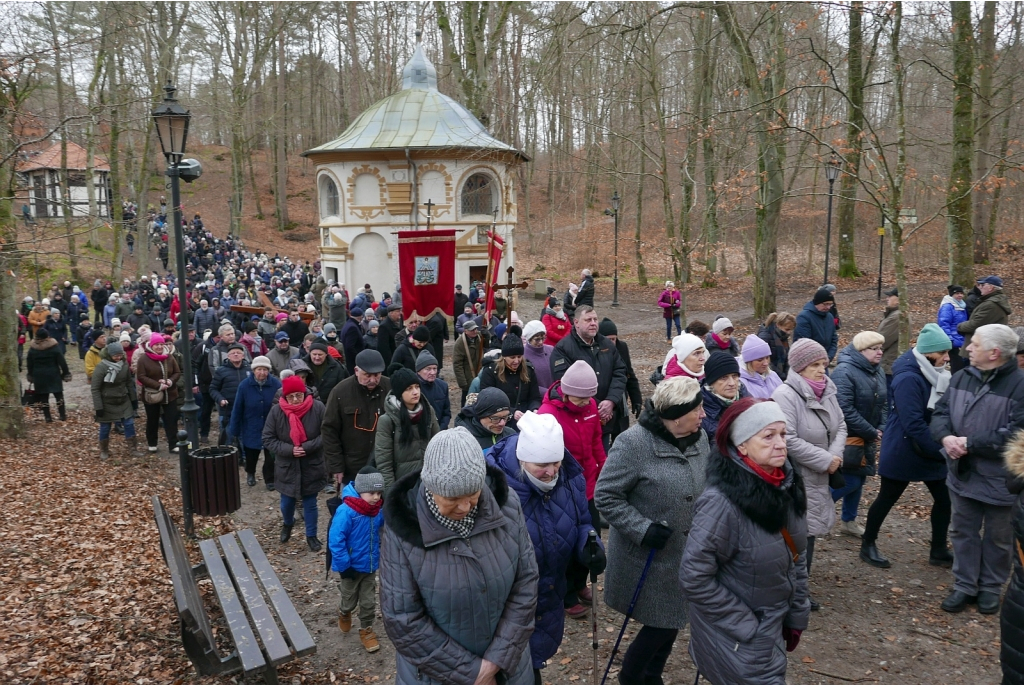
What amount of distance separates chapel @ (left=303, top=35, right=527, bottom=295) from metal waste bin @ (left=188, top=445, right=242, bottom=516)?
19.5 metres

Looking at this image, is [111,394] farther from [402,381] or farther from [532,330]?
[402,381]

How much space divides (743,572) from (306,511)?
5096mm

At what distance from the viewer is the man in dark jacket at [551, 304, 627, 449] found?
709 cm

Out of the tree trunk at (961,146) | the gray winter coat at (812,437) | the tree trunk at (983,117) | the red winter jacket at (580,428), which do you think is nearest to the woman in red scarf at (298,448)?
the red winter jacket at (580,428)

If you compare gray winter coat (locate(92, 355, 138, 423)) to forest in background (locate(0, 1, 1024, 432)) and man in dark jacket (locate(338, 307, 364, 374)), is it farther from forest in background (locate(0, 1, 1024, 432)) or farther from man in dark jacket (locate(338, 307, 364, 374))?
man in dark jacket (locate(338, 307, 364, 374))

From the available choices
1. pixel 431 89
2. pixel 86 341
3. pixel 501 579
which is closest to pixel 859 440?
pixel 501 579

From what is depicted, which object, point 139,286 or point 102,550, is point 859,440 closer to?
point 102,550

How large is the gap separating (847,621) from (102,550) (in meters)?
6.55

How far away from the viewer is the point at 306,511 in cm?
732

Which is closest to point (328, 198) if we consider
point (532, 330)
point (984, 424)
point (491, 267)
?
point (491, 267)

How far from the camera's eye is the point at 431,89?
1158 inches

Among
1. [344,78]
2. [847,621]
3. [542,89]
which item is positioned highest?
[344,78]

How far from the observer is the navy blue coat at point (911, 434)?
5.79 meters

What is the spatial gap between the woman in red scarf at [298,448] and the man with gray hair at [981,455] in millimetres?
5379
